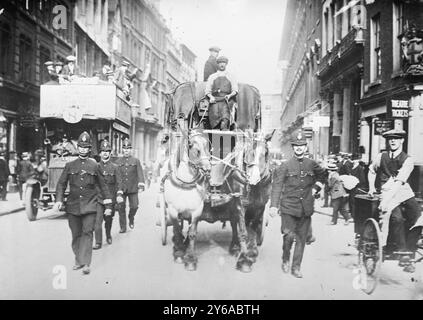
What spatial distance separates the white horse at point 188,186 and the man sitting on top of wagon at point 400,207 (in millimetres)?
2196

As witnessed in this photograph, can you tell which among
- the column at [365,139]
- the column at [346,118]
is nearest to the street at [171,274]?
the column at [365,139]

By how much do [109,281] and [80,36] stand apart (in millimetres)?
7305

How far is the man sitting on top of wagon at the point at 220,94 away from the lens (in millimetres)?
6840

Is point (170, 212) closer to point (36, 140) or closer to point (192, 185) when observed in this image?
point (192, 185)

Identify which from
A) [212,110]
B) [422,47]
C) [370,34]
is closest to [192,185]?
[212,110]

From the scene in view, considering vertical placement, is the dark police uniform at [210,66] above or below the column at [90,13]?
below

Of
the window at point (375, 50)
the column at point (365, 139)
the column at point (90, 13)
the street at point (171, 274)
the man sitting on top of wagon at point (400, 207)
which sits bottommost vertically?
the street at point (171, 274)

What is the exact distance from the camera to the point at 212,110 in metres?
6.92

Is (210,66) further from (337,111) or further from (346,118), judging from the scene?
(337,111)

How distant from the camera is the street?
501cm

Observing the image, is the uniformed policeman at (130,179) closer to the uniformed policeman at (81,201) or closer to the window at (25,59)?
the uniformed policeman at (81,201)

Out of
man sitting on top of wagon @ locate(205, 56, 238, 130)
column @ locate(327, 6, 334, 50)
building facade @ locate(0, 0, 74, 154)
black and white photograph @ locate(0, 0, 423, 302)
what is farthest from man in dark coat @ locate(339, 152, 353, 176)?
building facade @ locate(0, 0, 74, 154)

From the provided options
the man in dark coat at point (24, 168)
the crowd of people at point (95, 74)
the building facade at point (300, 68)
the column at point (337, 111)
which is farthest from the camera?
the column at point (337, 111)

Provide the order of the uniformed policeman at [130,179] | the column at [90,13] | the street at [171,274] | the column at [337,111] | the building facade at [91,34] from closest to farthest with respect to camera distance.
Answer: the street at [171,274] < the uniformed policeman at [130,179] < the building facade at [91,34] < the column at [90,13] < the column at [337,111]
